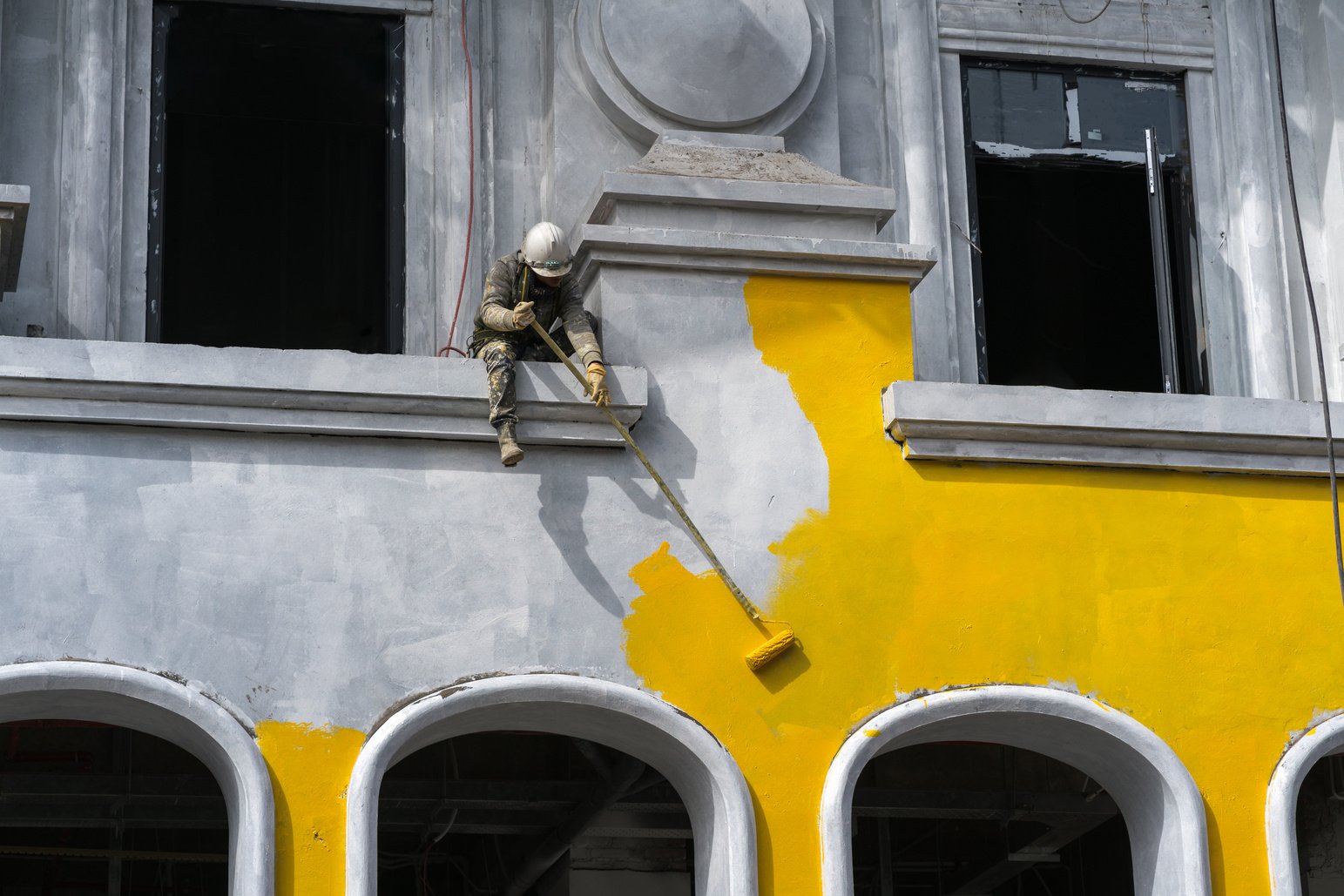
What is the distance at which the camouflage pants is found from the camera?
11805 millimetres

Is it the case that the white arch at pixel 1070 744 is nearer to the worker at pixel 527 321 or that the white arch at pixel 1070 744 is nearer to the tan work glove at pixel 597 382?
the tan work glove at pixel 597 382

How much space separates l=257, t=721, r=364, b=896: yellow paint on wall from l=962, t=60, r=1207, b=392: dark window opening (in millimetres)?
5838

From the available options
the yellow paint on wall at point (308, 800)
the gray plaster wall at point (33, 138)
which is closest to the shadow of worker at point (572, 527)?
the yellow paint on wall at point (308, 800)

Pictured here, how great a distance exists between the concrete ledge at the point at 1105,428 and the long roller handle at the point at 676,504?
132 centimetres

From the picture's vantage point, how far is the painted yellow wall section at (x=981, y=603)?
1189 centimetres

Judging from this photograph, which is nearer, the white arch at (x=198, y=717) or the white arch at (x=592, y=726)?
the white arch at (x=198, y=717)

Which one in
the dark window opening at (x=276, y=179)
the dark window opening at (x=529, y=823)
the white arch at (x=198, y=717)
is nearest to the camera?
the white arch at (x=198, y=717)

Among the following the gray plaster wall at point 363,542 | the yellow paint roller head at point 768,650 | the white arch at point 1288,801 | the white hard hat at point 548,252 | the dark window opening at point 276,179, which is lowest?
the white arch at point 1288,801

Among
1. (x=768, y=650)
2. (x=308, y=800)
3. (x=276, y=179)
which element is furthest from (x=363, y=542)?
(x=276, y=179)

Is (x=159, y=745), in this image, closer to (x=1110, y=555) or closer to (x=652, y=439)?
(x=652, y=439)

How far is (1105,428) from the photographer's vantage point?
41.1ft

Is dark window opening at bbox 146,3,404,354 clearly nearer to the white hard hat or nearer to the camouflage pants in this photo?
the camouflage pants

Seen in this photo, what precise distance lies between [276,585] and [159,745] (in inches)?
164

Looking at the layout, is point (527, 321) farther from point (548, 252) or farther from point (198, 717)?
point (198, 717)
